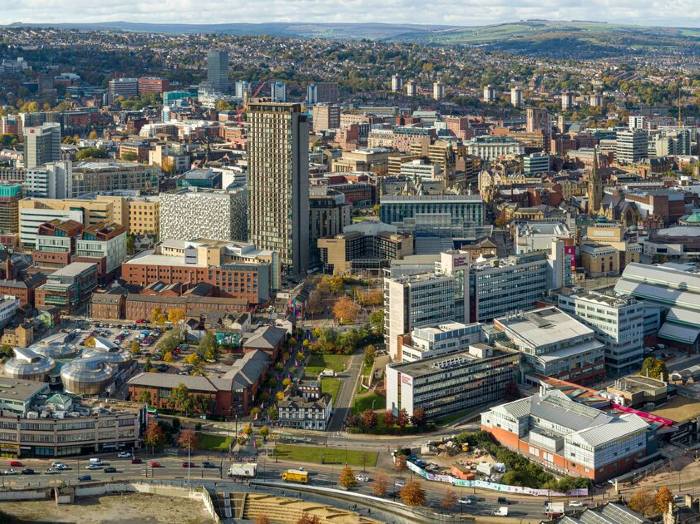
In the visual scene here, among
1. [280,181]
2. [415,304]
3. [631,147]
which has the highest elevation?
[280,181]

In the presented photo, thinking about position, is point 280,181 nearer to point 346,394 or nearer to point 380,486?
point 346,394

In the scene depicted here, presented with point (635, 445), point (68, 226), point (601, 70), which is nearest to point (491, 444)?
point (635, 445)

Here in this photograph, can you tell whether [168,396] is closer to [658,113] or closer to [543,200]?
[543,200]

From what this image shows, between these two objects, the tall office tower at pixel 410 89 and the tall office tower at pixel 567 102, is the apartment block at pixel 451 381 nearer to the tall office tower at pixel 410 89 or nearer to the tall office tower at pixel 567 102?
the tall office tower at pixel 567 102

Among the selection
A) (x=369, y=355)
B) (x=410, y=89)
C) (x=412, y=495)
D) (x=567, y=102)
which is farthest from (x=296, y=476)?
(x=410, y=89)

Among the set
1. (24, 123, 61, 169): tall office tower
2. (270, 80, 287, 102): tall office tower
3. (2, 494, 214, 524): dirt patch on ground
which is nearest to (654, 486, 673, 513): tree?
(2, 494, 214, 524): dirt patch on ground

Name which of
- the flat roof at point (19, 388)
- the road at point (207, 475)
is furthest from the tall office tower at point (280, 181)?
the road at point (207, 475)
